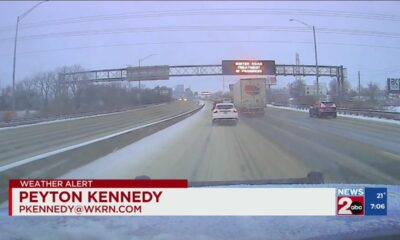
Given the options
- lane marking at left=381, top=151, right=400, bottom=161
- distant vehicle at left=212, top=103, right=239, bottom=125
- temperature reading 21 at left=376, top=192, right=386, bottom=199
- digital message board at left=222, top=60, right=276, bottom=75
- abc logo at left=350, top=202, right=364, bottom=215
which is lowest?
abc logo at left=350, top=202, right=364, bottom=215

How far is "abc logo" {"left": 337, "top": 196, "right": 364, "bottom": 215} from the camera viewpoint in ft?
15.5

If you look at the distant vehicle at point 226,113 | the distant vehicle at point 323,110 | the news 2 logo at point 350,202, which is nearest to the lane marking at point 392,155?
the distant vehicle at point 323,110

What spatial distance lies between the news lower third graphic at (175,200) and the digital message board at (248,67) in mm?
3505

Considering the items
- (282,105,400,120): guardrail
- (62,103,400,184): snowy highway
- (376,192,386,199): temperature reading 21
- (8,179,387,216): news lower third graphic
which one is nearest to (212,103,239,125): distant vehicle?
(62,103,400,184): snowy highway

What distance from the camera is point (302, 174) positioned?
778cm

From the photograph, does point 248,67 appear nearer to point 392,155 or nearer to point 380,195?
point 392,155

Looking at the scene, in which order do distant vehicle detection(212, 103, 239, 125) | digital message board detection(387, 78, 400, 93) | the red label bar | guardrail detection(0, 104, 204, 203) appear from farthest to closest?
1. distant vehicle detection(212, 103, 239, 125)
2. digital message board detection(387, 78, 400, 93)
3. guardrail detection(0, 104, 204, 203)
4. the red label bar

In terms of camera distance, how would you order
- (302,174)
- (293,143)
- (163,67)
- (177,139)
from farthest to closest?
(177,139) → (293,143) → (163,67) → (302,174)

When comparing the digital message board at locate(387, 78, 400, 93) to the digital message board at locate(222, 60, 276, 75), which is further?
the digital message board at locate(222, 60, 276, 75)

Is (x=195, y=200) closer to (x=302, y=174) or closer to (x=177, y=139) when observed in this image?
(x=302, y=174)

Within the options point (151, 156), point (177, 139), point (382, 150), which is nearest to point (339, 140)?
point (382, 150)

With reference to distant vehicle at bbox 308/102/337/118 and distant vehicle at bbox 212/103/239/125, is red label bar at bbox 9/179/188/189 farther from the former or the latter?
distant vehicle at bbox 212/103/239/125

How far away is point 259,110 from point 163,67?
8.27 metres

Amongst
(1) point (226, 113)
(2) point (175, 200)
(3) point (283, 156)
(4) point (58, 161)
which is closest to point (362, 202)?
(2) point (175, 200)
